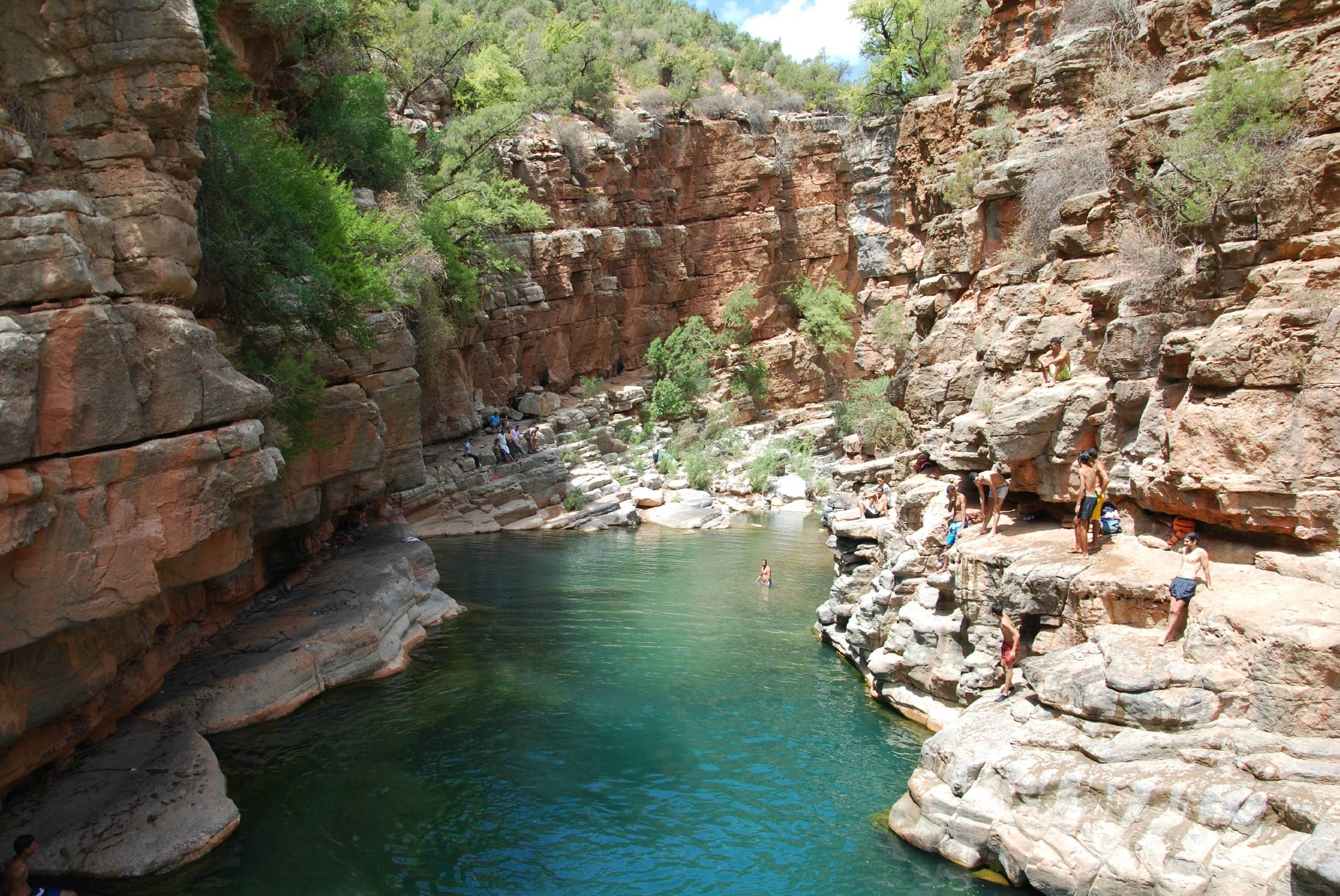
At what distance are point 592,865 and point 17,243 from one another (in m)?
8.69

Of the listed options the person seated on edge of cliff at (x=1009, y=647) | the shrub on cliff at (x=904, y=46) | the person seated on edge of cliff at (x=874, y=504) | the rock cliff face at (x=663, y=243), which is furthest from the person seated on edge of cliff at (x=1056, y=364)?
the rock cliff face at (x=663, y=243)

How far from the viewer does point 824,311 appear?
1714 inches

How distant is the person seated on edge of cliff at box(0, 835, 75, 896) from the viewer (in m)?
7.98

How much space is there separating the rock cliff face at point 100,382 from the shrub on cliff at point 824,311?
1376 inches

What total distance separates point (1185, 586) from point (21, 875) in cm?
1216

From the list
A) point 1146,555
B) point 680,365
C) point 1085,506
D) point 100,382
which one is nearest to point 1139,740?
point 1146,555

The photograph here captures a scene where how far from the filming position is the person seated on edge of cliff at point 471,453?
30484 mm

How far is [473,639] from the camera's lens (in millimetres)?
17656

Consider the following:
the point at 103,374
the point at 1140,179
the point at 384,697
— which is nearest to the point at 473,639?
the point at 384,697

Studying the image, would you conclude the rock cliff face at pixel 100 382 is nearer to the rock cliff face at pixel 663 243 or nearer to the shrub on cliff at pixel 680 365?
the rock cliff face at pixel 663 243

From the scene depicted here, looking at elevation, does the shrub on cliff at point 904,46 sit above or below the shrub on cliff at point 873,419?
above

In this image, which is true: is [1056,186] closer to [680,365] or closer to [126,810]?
[126,810]

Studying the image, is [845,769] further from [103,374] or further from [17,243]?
[17,243]

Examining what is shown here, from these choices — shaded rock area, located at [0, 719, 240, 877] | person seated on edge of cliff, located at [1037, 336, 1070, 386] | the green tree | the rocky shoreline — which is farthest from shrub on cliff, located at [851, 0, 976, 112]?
shaded rock area, located at [0, 719, 240, 877]
